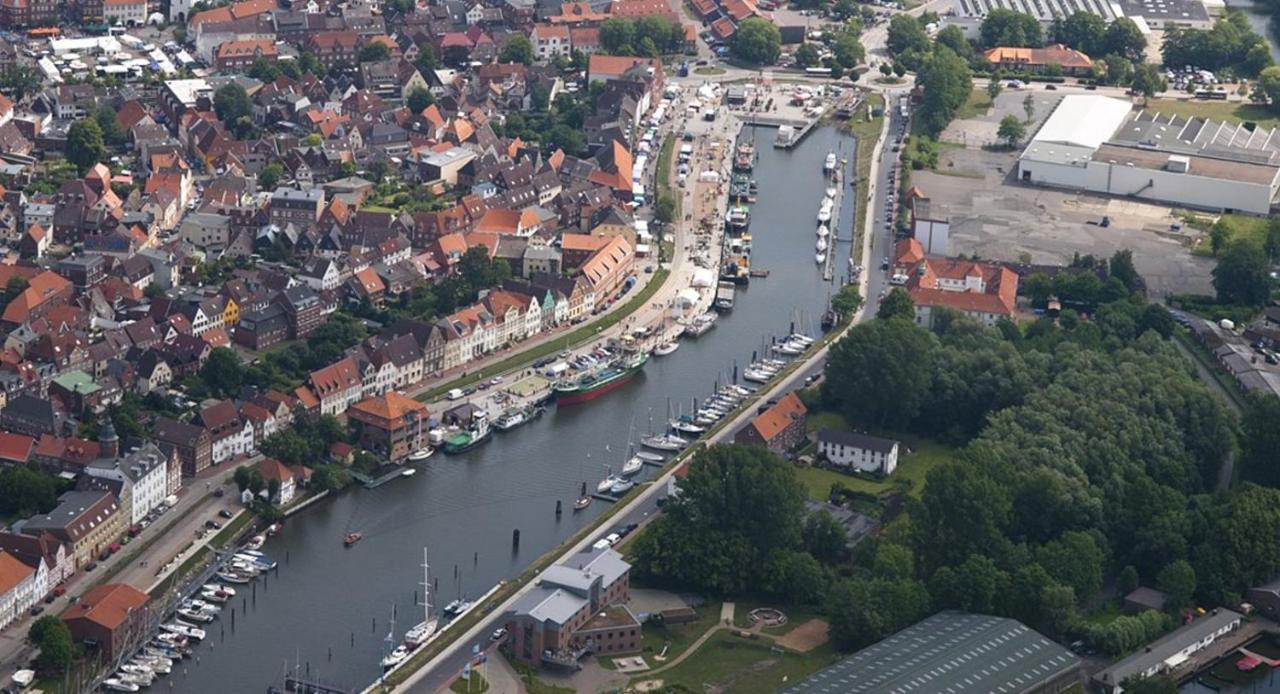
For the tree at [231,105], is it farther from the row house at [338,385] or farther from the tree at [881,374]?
the tree at [881,374]

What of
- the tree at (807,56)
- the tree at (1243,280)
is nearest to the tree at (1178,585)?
the tree at (1243,280)

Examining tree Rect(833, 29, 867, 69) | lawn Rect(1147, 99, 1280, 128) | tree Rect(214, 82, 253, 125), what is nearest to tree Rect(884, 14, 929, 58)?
tree Rect(833, 29, 867, 69)

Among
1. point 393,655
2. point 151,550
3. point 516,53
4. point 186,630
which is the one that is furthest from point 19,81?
point 393,655

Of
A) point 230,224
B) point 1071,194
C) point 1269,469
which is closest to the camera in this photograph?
point 1269,469

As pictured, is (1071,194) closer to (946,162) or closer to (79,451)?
(946,162)

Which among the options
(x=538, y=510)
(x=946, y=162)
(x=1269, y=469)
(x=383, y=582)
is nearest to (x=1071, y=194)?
(x=946, y=162)
